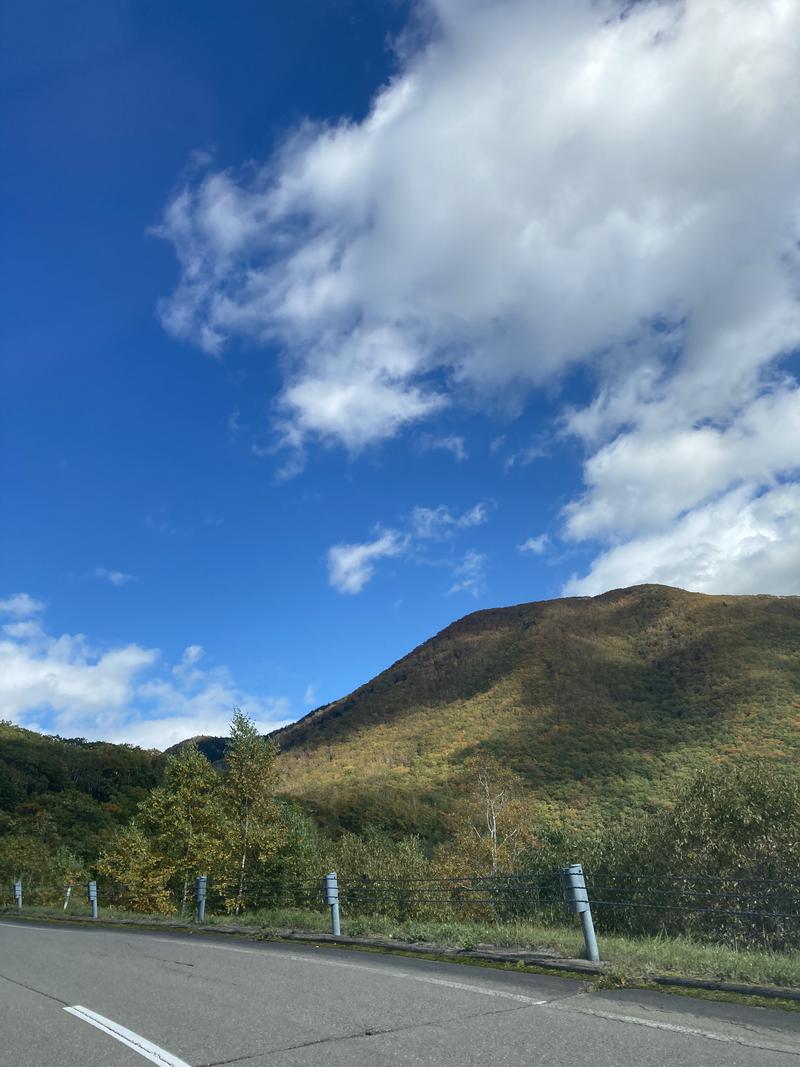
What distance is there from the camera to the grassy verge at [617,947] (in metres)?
6.62

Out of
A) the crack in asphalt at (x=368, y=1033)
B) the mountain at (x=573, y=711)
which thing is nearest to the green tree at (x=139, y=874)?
the crack in asphalt at (x=368, y=1033)

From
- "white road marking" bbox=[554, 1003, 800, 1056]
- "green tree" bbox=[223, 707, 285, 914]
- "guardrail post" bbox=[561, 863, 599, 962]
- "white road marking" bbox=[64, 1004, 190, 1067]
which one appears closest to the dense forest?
"green tree" bbox=[223, 707, 285, 914]

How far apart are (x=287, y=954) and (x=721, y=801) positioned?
19.4 meters

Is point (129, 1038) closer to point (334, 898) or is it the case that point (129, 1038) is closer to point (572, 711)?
point (334, 898)

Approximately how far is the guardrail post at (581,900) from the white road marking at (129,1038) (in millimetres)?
4490

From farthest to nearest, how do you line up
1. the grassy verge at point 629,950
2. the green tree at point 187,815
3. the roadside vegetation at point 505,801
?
1. the green tree at point 187,815
2. the roadside vegetation at point 505,801
3. the grassy verge at point 629,950

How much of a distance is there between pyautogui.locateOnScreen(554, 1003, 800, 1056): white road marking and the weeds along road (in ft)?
0.05

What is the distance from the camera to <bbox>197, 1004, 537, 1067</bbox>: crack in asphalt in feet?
15.7

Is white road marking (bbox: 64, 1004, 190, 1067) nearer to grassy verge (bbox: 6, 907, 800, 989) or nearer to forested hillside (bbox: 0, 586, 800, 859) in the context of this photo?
grassy verge (bbox: 6, 907, 800, 989)

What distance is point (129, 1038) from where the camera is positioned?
5.48 meters

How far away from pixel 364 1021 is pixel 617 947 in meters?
3.98

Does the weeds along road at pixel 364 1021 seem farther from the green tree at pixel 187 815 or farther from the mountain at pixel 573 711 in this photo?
the mountain at pixel 573 711

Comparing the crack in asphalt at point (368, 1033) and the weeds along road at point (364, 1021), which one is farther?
the crack in asphalt at point (368, 1033)

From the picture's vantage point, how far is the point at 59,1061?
4984mm
